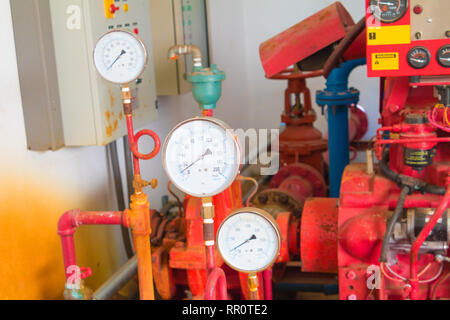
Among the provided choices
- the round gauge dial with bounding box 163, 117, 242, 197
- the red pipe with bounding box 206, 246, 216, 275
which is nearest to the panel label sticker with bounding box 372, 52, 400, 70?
the round gauge dial with bounding box 163, 117, 242, 197

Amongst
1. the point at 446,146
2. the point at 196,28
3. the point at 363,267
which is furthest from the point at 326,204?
the point at 196,28

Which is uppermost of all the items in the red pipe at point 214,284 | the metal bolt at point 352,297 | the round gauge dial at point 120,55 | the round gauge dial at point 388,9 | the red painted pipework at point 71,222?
the round gauge dial at point 388,9

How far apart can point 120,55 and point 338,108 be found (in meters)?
1.20

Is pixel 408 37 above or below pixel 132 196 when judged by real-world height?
above

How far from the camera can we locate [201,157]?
1354 mm

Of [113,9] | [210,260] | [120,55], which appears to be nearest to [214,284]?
[210,260]

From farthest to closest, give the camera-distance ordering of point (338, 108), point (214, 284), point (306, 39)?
point (338, 108)
point (306, 39)
point (214, 284)

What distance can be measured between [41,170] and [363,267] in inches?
43.7

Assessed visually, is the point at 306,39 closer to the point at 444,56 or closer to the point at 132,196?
the point at 444,56

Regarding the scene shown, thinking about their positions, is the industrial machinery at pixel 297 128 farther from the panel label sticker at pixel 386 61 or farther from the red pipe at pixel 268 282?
the panel label sticker at pixel 386 61

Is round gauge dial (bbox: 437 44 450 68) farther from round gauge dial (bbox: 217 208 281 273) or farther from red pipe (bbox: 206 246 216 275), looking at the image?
red pipe (bbox: 206 246 216 275)

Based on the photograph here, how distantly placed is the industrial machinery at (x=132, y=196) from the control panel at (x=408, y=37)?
68cm

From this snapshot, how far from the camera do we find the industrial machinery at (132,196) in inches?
67.9

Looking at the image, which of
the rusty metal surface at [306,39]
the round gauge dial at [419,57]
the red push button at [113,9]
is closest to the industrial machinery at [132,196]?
the red push button at [113,9]
